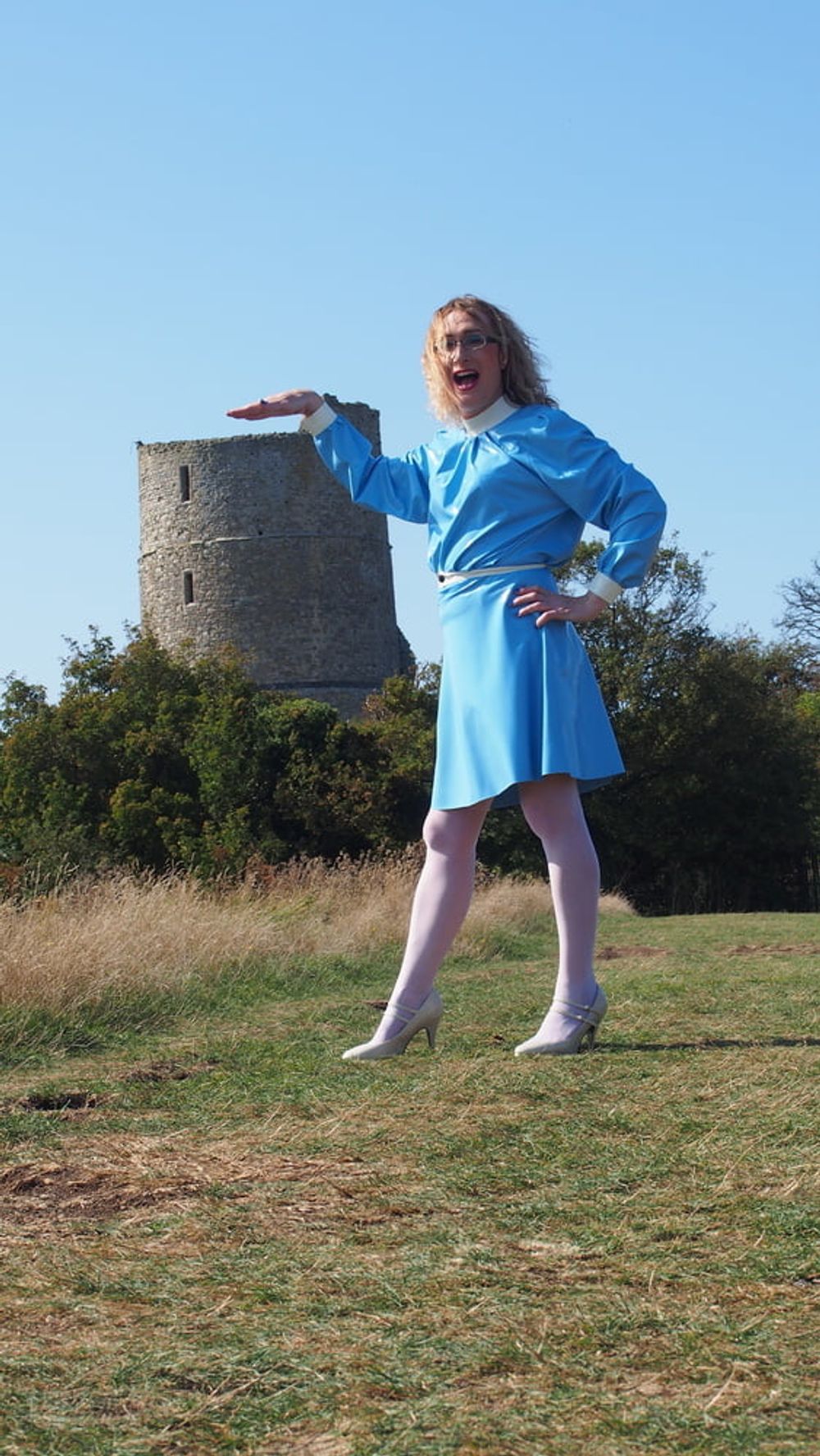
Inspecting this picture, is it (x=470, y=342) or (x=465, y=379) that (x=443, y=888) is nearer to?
(x=465, y=379)

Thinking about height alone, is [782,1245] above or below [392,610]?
below

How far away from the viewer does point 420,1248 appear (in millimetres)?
2467

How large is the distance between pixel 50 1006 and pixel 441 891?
6.98 feet

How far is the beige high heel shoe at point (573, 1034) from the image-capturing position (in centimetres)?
470

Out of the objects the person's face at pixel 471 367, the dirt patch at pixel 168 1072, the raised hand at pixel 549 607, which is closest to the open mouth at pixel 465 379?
the person's face at pixel 471 367

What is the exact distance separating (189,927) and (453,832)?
434cm

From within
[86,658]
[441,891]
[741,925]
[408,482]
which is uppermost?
[86,658]

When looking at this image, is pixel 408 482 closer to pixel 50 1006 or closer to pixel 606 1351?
pixel 50 1006

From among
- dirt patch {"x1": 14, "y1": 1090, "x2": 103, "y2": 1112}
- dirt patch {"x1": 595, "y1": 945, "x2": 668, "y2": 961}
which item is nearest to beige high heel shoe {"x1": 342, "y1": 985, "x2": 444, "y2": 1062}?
dirt patch {"x1": 14, "y1": 1090, "x2": 103, "y2": 1112}

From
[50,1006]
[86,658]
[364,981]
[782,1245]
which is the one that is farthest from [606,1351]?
[86,658]

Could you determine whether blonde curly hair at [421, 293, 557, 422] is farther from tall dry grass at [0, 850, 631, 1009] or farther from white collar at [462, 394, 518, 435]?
tall dry grass at [0, 850, 631, 1009]

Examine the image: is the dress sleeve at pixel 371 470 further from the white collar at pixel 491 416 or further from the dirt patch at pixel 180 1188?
the dirt patch at pixel 180 1188

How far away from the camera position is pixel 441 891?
5062 mm

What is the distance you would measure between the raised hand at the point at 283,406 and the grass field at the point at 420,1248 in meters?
1.97
